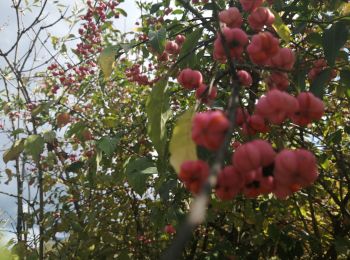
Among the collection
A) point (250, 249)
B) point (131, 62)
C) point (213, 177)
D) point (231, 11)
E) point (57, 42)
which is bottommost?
point (213, 177)

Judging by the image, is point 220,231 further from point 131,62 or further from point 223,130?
point 223,130

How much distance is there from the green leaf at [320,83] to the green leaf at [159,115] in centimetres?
69

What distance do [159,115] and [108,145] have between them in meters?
0.99

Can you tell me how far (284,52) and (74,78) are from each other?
14.4 feet

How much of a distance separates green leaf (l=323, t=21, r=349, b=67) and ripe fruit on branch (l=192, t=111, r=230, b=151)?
106 cm

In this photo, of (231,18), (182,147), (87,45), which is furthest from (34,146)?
(87,45)

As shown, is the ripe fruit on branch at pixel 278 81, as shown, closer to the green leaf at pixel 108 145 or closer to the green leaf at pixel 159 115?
the green leaf at pixel 159 115

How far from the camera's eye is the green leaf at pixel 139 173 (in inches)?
88.6

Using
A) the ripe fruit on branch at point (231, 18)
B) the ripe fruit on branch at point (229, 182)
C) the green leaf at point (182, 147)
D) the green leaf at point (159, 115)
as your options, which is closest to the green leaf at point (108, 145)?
the green leaf at point (159, 115)

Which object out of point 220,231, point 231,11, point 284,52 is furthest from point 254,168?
point 220,231

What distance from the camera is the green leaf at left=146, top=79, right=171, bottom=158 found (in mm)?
1420

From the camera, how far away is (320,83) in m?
1.81

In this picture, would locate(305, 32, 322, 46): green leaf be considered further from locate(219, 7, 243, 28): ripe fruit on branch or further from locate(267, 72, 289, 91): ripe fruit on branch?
locate(267, 72, 289, 91): ripe fruit on branch

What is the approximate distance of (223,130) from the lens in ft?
2.71
